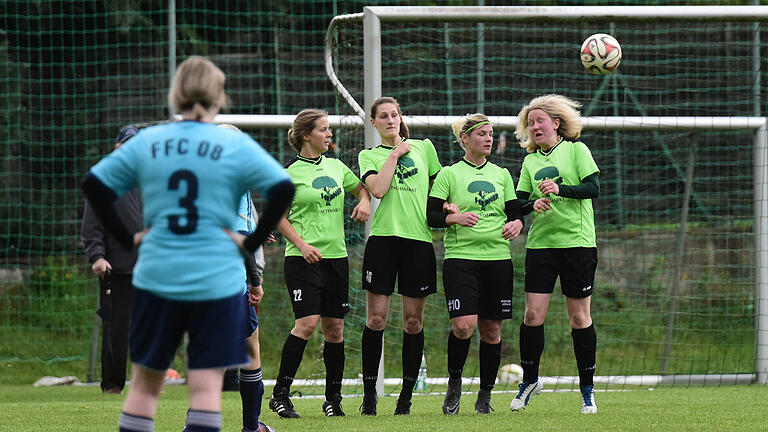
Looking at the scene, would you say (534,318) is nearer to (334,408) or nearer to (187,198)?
(334,408)

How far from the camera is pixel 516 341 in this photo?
459 inches

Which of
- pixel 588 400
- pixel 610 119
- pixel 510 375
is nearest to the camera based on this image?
pixel 588 400

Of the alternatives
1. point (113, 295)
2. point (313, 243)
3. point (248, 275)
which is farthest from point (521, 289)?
point (248, 275)

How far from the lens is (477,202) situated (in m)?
6.66

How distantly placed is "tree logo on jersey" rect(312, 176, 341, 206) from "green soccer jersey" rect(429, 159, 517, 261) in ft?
2.06

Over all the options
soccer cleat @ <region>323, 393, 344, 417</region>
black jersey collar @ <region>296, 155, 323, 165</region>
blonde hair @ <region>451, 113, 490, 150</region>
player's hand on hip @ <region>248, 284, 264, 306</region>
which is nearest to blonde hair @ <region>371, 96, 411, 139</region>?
blonde hair @ <region>451, 113, 490, 150</region>

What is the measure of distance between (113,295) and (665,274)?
6.60m

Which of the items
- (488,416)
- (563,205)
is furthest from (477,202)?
(488,416)

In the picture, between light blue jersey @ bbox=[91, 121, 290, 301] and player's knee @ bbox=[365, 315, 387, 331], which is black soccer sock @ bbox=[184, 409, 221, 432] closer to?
light blue jersey @ bbox=[91, 121, 290, 301]

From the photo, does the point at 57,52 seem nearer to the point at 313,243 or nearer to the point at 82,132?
the point at 82,132

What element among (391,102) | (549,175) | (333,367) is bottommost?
(333,367)

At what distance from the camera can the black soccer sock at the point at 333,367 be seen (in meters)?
6.56

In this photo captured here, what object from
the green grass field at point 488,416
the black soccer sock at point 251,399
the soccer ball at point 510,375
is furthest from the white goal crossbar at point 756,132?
the black soccer sock at point 251,399

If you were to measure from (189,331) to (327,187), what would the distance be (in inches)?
118
